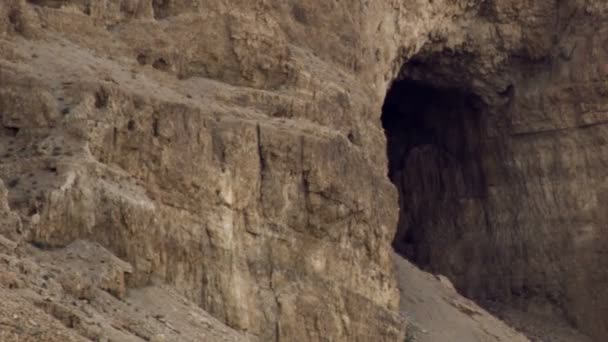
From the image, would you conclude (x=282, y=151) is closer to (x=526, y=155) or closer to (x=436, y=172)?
(x=526, y=155)

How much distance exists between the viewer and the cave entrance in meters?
66.0

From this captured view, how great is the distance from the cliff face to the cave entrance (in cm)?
31

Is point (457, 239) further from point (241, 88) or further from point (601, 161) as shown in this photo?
point (241, 88)

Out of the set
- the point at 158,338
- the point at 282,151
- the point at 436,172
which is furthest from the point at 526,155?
the point at 158,338

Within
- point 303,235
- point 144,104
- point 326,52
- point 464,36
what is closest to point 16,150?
point 144,104

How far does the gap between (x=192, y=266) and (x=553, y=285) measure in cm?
2438

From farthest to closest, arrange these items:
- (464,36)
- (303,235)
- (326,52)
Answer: (464,36) → (326,52) → (303,235)

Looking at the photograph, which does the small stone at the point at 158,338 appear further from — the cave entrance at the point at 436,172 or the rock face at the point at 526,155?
the cave entrance at the point at 436,172

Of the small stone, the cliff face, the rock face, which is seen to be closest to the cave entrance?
the rock face

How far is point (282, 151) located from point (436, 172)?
73.0ft

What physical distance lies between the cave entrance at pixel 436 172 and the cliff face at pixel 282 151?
1.02 ft

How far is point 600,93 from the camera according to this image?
64.3 m

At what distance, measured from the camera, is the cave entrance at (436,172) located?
6600 cm

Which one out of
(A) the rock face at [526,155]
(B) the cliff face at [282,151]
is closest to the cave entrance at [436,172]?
(A) the rock face at [526,155]
